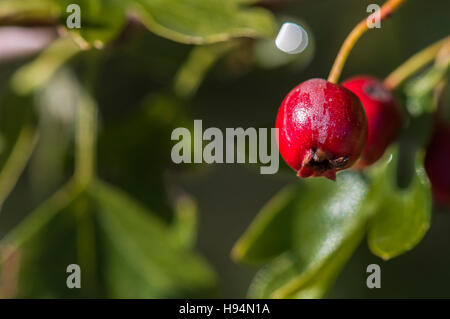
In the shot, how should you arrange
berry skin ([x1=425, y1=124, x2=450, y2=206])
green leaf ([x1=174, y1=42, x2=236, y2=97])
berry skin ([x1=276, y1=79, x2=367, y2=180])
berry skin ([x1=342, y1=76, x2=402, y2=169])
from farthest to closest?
green leaf ([x1=174, y1=42, x2=236, y2=97]) → berry skin ([x1=425, y1=124, x2=450, y2=206]) → berry skin ([x1=342, y1=76, x2=402, y2=169]) → berry skin ([x1=276, y1=79, x2=367, y2=180])

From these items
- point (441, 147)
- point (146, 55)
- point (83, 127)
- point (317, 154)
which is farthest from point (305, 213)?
point (146, 55)

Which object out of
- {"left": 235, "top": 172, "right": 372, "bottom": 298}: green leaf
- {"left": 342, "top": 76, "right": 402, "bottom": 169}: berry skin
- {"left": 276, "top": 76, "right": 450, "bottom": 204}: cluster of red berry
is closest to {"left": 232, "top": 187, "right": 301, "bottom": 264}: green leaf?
{"left": 235, "top": 172, "right": 372, "bottom": 298}: green leaf

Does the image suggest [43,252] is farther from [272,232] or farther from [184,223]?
[272,232]

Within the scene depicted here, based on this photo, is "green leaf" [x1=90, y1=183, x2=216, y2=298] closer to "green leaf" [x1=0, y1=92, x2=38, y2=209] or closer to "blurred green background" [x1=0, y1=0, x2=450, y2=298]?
"blurred green background" [x1=0, y1=0, x2=450, y2=298]

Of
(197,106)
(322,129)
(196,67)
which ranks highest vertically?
(197,106)

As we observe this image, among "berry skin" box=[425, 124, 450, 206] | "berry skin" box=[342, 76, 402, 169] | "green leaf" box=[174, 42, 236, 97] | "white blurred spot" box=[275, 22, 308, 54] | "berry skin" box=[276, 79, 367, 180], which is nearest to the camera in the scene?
"berry skin" box=[276, 79, 367, 180]

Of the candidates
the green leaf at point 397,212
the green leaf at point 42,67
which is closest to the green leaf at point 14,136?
the green leaf at point 42,67

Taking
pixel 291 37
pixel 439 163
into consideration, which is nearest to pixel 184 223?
pixel 291 37
